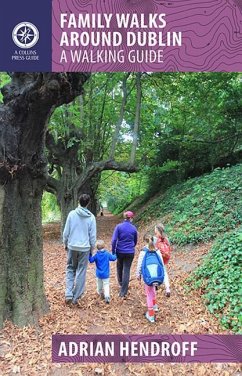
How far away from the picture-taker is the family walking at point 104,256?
5.63m

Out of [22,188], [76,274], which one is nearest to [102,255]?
[76,274]

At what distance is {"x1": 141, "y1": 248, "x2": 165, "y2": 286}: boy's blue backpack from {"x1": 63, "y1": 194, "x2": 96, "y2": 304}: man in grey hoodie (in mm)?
973

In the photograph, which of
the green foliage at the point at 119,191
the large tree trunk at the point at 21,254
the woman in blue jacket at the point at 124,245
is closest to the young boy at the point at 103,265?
the woman in blue jacket at the point at 124,245

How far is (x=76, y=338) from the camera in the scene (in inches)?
192

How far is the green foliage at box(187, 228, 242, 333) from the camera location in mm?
5473

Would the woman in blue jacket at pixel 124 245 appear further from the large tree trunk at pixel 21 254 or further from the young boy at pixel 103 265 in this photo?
the large tree trunk at pixel 21 254

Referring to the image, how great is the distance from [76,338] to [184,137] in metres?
12.9

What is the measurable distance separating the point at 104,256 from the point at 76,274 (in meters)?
0.61

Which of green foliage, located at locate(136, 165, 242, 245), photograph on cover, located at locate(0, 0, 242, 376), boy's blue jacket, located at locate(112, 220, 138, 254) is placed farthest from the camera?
green foliage, located at locate(136, 165, 242, 245)

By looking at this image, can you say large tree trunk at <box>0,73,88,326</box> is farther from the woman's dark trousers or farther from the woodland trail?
the woman's dark trousers

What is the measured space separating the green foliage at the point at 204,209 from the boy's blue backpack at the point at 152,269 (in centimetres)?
397

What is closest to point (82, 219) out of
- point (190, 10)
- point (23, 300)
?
point (23, 300)

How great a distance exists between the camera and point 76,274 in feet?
19.8

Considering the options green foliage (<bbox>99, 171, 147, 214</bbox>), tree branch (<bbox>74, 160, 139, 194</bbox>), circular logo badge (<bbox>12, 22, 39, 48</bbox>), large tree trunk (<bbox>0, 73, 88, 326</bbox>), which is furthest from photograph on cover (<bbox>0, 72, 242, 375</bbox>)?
green foliage (<bbox>99, 171, 147, 214</bbox>)
